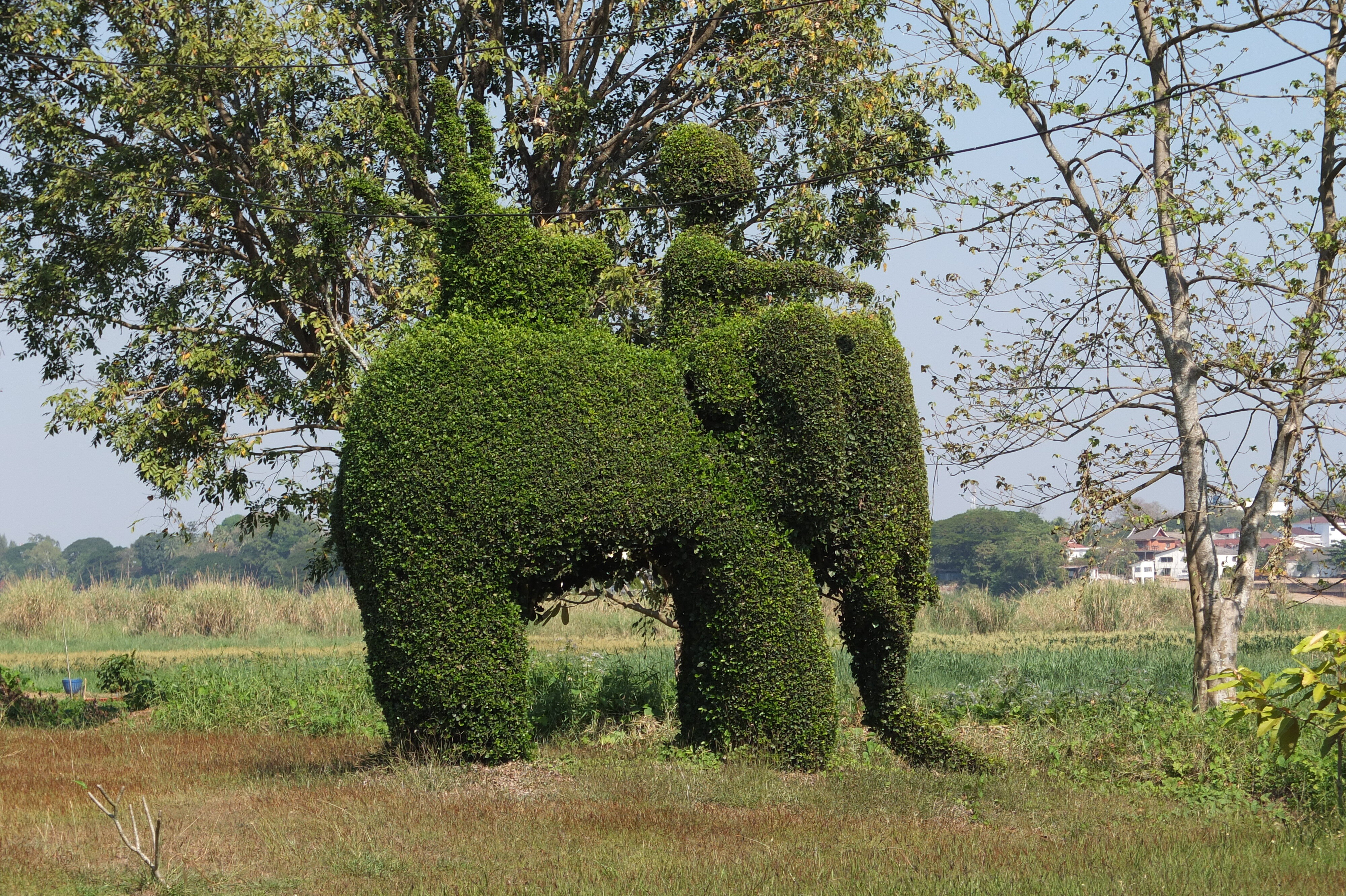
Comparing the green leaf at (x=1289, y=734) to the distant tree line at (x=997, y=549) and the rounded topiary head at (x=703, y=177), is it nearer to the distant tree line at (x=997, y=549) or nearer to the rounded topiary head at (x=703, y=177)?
the rounded topiary head at (x=703, y=177)

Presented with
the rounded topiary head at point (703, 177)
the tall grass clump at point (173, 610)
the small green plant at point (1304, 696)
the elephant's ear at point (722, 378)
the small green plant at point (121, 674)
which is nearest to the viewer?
the small green plant at point (1304, 696)

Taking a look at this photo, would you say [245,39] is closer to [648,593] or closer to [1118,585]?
[648,593]

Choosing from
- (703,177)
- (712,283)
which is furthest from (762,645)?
(703,177)

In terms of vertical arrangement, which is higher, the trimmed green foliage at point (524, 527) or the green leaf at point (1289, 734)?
the trimmed green foliage at point (524, 527)

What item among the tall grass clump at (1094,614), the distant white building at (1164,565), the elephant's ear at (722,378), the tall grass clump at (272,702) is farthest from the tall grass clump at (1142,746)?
the distant white building at (1164,565)

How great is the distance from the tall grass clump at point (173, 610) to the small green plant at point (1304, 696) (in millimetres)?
22478

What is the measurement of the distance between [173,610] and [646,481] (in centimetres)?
2280

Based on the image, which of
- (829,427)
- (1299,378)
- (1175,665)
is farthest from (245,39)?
(1175,665)

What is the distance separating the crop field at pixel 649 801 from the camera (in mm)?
6457

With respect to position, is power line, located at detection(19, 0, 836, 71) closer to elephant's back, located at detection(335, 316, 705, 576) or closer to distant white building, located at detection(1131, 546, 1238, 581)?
elephant's back, located at detection(335, 316, 705, 576)

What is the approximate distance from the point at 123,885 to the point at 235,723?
279 inches

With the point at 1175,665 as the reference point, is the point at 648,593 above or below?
above

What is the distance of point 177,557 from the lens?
107 m

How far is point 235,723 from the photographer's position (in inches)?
510
